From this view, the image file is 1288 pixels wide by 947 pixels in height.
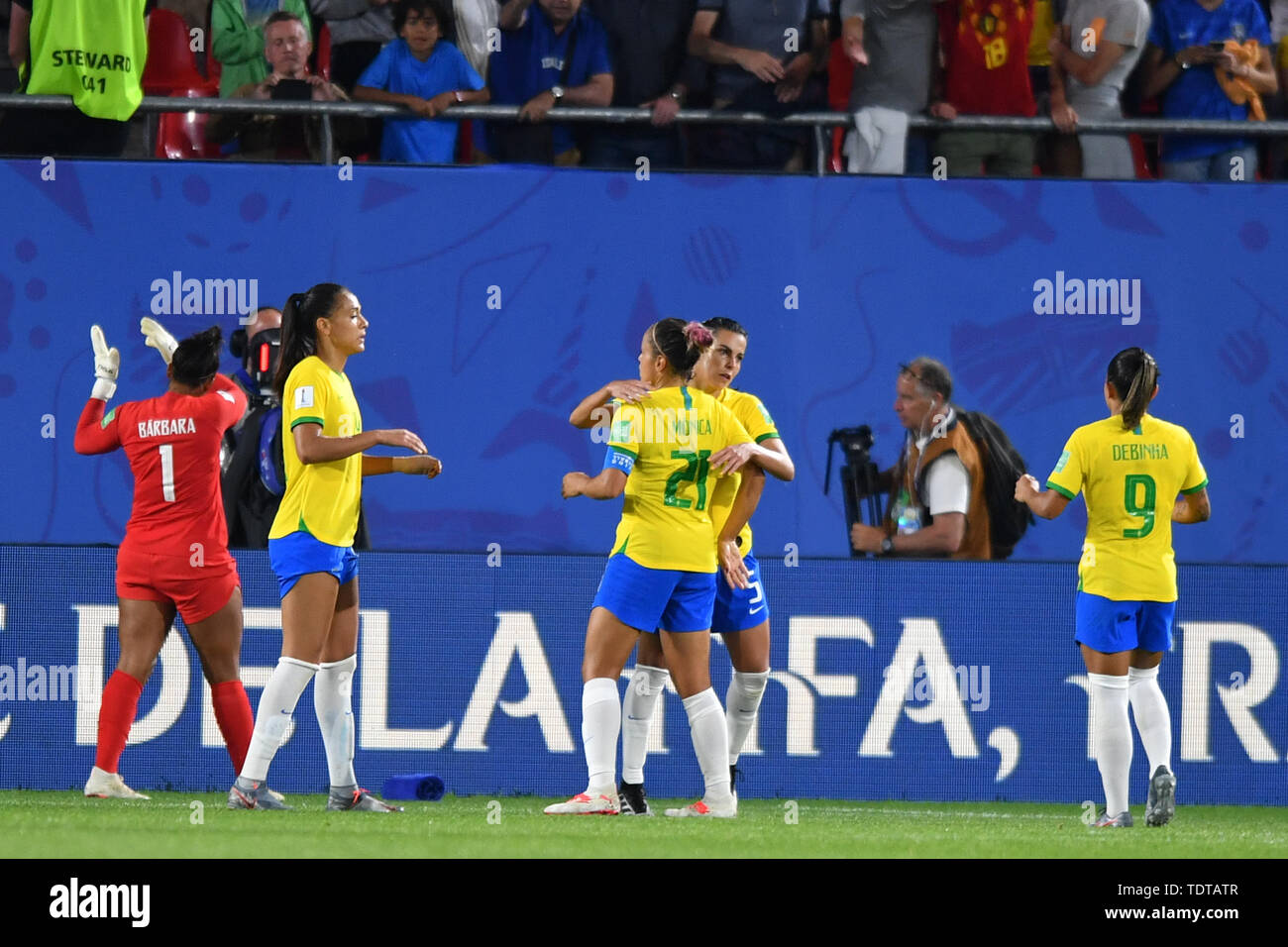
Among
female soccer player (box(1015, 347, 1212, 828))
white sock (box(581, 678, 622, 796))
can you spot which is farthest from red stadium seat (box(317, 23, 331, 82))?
female soccer player (box(1015, 347, 1212, 828))

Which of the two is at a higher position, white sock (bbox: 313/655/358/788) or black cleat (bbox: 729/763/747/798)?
white sock (bbox: 313/655/358/788)

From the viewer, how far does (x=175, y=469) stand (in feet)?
26.5

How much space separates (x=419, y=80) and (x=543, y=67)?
78 centimetres

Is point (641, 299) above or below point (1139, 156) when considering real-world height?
below

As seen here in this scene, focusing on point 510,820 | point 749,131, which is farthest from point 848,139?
point 510,820

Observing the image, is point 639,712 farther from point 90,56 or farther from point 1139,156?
point 1139,156

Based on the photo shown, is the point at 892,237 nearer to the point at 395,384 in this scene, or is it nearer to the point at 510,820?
the point at 395,384

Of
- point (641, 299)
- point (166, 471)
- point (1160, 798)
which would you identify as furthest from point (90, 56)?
point (1160, 798)

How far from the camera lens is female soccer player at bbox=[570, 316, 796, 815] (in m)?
8.06

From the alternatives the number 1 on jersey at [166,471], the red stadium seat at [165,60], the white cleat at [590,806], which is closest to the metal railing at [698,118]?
the red stadium seat at [165,60]

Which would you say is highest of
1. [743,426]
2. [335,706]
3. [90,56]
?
[90,56]

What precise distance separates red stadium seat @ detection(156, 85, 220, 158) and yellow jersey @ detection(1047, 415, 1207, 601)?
5.98 m

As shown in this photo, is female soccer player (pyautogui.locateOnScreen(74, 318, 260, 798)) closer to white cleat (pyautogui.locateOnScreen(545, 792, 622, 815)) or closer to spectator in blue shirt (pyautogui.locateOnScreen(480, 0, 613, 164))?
white cleat (pyautogui.locateOnScreen(545, 792, 622, 815))

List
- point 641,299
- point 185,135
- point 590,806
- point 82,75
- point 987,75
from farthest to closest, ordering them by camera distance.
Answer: point 987,75, point 185,135, point 641,299, point 82,75, point 590,806
